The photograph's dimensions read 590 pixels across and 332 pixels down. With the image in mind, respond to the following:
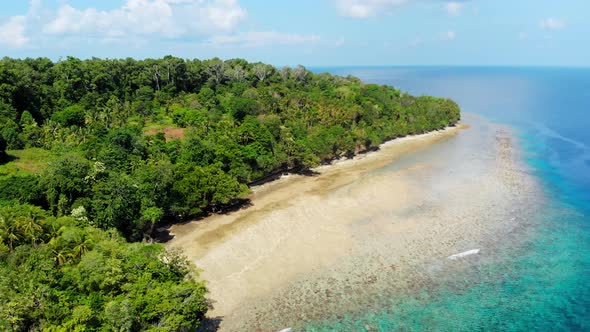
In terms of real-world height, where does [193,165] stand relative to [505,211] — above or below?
above

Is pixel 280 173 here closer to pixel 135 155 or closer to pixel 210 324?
pixel 135 155

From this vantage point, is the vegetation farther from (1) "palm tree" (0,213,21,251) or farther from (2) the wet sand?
(2) the wet sand

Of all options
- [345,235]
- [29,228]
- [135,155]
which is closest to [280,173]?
[345,235]

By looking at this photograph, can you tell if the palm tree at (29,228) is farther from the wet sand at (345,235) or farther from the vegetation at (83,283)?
the wet sand at (345,235)

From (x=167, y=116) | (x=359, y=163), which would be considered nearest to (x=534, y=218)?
(x=359, y=163)

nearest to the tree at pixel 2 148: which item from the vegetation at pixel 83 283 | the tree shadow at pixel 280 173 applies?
the vegetation at pixel 83 283

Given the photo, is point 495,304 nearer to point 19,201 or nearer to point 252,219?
point 252,219
